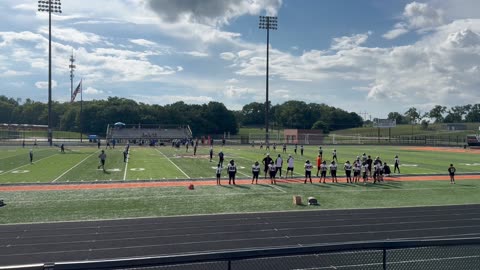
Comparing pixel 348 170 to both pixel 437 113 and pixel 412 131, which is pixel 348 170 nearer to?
pixel 412 131

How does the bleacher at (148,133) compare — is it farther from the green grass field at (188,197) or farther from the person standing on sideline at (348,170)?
the person standing on sideline at (348,170)

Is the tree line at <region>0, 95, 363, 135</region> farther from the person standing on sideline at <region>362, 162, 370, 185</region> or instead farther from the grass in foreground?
the person standing on sideline at <region>362, 162, 370, 185</region>

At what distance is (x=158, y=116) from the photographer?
109188 mm

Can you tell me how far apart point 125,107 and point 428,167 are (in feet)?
285

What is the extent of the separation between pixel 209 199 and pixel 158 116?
92.0 metres

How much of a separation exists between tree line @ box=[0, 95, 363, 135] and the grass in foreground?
71439mm

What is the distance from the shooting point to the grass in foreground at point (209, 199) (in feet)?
55.1

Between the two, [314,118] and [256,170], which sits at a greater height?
[314,118]

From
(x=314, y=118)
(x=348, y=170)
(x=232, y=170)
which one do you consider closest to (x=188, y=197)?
(x=232, y=170)

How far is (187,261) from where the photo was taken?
163 inches

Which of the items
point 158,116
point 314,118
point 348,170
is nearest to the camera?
point 348,170

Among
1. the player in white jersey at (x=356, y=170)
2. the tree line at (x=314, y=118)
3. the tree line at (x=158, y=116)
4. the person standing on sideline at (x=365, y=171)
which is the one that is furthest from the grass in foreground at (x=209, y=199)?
the tree line at (x=314, y=118)

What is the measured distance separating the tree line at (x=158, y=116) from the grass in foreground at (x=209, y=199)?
7144cm

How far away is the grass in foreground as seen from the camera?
16797 millimetres
